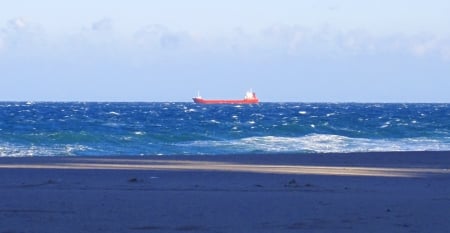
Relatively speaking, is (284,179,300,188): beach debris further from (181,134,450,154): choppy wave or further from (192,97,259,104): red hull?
(192,97,259,104): red hull

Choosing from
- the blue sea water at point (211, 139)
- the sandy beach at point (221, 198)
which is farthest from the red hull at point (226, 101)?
the sandy beach at point (221, 198)

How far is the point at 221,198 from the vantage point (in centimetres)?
1425

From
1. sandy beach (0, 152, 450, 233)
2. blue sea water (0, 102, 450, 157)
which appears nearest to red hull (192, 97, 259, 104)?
blue sea water (0, 102, 450, 157)

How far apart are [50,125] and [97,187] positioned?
3630 centimetres

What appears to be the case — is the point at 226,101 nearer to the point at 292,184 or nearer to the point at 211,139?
the point at 211,139

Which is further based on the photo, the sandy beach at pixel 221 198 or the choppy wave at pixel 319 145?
the choppy wave at pixel 319 145

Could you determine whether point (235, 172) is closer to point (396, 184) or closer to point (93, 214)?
point (396, 184)

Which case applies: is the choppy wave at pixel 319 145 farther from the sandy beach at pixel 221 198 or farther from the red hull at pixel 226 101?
the red hull at pixel 226 101

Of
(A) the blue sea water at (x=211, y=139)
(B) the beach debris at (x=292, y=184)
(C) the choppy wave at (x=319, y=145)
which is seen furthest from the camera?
(C) the choppy wave at (x=319, y=145)

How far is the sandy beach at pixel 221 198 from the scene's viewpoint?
37.0 feet

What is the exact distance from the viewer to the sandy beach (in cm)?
1128

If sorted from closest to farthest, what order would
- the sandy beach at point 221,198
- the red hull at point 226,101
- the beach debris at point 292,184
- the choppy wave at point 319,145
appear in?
the sandy beach at point 221,198
the beach debris at point 292,184
the choppy wave at point 319,145
the red hull at point 226,101

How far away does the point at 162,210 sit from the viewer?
12.6 metres

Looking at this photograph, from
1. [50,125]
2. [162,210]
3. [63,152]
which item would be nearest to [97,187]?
[162,210]
